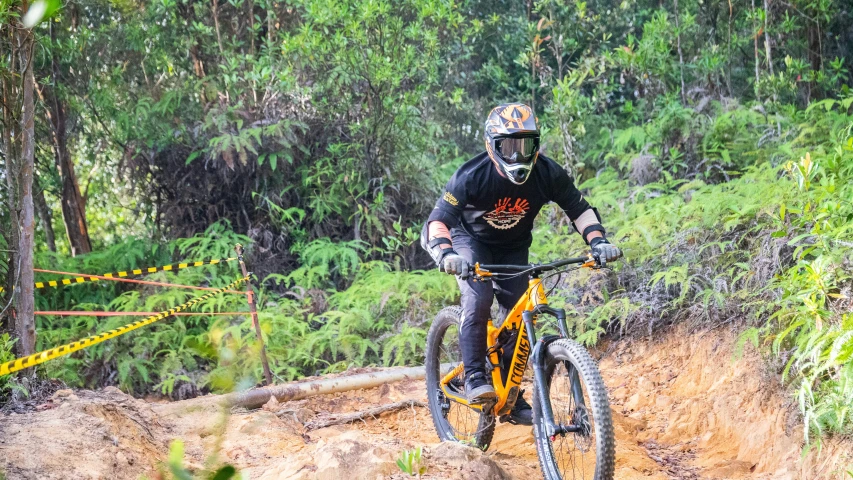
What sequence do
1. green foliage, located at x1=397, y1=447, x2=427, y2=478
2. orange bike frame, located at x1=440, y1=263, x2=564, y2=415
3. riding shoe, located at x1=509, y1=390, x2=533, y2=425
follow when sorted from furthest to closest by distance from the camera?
1. riding shoe, located at x1=509, y1=390, x2=533, y2=425
2. orange bike frame, located at x1=440, y1=263, x2=564, y2=415
3. green foliage, located at x1=397, y1=447, x2=427, y2=478

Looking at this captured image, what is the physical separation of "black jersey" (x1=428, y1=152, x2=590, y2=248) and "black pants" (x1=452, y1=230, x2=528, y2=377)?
0.44 feet

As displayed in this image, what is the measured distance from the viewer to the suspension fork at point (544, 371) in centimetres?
425

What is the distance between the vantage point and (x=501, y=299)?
5141 millimetres

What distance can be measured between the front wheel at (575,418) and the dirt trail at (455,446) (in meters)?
0.32

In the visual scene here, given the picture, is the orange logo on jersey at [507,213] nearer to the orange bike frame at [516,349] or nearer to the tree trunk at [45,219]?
the orange bike frame at [516,349]

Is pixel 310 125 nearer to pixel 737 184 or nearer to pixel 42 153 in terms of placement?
pixel 42 153

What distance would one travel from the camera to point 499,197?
484cm

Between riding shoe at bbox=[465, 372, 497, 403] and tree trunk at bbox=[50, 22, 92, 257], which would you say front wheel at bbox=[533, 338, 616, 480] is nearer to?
riding shoe at bbox=[465, 372, 497, 403]

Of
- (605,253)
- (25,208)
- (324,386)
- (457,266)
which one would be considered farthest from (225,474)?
(324,386)

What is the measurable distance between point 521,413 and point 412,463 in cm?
111

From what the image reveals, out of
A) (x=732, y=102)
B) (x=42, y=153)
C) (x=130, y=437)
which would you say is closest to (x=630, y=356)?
(x=130, y=437)

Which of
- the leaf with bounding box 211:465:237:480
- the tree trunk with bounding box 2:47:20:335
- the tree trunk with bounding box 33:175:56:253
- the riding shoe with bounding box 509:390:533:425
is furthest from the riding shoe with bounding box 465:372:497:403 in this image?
the tree trunk with bounding box 33:175:56:253

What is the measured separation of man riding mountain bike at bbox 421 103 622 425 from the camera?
4.61 meters

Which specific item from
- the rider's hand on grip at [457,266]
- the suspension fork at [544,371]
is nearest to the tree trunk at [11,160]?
the rider's hand on grip at [457,266]
